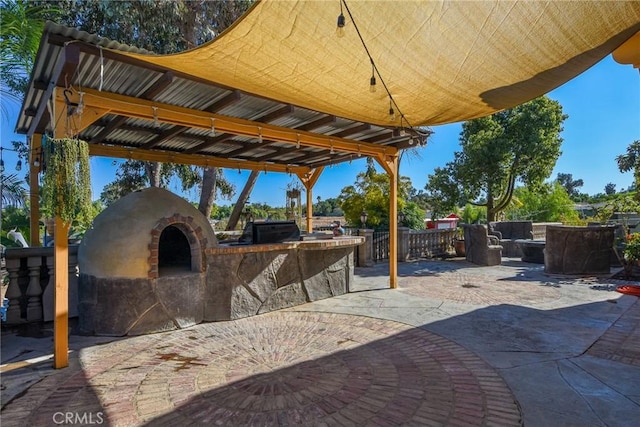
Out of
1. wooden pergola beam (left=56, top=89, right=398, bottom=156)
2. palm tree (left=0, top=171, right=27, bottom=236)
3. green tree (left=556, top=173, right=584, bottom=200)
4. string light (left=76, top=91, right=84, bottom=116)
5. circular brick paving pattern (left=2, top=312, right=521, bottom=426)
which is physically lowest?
circular brick paving pattern (left=2, top=312, right=521, bottom=426)

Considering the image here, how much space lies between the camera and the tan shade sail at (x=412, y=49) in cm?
254

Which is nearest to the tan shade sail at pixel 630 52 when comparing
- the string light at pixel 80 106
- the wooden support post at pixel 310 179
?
the string light at pixel 80 106

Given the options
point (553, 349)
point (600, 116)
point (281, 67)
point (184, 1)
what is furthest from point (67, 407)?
point (600, 116)

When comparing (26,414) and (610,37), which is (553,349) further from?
(26,414)

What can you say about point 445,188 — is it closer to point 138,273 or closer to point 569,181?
point 138,273

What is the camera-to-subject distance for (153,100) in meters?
3.88

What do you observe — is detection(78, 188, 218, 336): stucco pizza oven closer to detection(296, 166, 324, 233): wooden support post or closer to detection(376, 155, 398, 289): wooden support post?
detection(376, 155, 398, 289): wooden support post

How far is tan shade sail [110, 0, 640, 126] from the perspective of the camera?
2545mm

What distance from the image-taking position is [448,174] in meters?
12.5

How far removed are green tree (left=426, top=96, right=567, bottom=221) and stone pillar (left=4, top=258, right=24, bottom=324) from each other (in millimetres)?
11826

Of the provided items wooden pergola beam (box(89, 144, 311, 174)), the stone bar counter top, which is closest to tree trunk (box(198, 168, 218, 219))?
wooden pergola beam (box(89, 144, 311, 174))

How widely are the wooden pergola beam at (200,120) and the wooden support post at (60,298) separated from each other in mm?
1329

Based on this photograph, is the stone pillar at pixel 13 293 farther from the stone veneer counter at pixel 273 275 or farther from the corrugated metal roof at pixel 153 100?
the stone veneer counter at pixel 273 275

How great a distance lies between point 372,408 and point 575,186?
8418 centimetres
